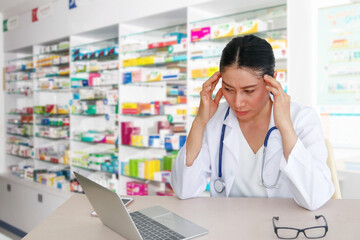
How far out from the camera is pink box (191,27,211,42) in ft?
11.7

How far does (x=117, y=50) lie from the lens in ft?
14.8

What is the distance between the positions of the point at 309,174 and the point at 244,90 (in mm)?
485

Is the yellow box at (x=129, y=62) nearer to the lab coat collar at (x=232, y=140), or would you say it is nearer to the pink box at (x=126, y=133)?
the pink box at (x=126, y=133)

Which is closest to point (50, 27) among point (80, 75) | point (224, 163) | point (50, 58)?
point (50, 58)

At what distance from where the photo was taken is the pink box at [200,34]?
3579 mm

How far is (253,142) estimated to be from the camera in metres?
1.90

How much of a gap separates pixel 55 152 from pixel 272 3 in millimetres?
4040

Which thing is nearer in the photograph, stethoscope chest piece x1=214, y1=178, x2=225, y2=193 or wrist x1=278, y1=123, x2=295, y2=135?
wrist x1=278, y1=123, x2=295, y2=135

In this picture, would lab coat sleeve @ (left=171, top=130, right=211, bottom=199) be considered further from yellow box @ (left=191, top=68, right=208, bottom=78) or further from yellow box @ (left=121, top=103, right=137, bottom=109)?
yellow box @ (left=121, top=103, right=137, bottom=109)

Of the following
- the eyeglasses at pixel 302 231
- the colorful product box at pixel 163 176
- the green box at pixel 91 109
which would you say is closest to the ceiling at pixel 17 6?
the green box at pixel 91 109

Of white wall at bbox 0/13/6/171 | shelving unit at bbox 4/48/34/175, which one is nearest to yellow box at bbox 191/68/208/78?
shelving unit at bbox 4/48/34/175

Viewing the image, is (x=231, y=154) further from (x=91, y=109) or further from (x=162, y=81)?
(x=91, y=109)

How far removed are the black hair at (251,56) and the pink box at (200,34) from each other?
1.87 m

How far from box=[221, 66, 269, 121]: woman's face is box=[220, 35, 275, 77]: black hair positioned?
0.03 m
